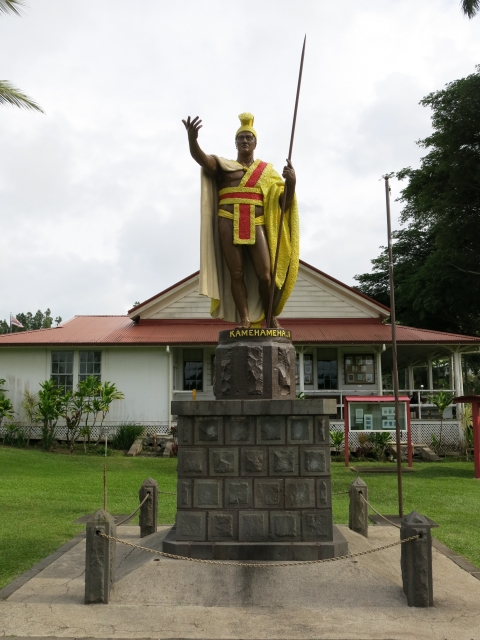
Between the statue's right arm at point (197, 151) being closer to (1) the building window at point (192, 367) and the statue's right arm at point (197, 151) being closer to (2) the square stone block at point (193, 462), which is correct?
(2) the square stone block at point (193, 462)

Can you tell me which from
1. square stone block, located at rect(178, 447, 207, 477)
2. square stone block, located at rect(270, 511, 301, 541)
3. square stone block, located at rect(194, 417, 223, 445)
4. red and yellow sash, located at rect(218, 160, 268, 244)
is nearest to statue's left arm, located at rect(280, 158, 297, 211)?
red and yellow sash, located at rect(218, 160, 268, 244)

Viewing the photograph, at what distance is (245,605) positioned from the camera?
5762 mm

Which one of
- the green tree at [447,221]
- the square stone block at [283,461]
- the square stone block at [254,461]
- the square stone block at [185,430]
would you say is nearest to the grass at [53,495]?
the square stone block at [185,430]

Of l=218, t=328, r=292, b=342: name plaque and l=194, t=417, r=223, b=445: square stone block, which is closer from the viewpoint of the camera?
l=194, t=417, r=223, b=445: square stone block

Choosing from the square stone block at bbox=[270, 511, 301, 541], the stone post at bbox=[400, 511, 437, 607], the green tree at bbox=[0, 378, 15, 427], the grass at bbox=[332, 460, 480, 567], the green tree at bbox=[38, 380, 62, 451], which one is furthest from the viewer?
the green tree at bbox=[0, 378, 15, 427]

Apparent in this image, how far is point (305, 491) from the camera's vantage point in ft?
21.6

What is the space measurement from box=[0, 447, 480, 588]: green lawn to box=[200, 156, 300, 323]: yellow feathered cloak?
3849mm

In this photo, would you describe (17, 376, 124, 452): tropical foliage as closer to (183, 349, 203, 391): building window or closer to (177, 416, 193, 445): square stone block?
(183, 349, 203, 391): building window

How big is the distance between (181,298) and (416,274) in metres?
15.3

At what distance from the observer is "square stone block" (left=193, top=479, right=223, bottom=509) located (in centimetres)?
660

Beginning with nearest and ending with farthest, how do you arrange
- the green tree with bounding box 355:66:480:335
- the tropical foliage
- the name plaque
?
the name plaque → the tropical foliage → the green tree with bounding box 355:66:480:335

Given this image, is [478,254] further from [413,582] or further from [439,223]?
[413,582]

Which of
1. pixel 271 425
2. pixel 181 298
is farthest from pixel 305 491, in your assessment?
pixel 181 298

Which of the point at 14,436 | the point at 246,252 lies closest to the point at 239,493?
the point at 246,252
